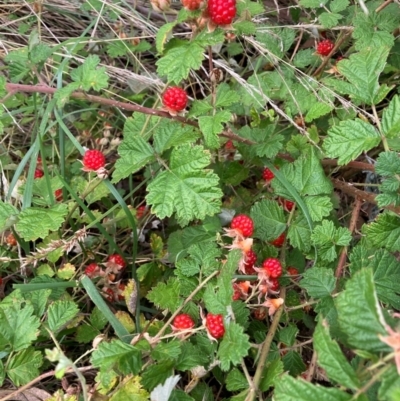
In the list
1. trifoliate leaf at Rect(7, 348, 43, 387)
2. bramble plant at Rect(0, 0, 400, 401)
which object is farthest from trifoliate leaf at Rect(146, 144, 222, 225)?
trifoliate leaf at Rect(7, 348, 43, 387)

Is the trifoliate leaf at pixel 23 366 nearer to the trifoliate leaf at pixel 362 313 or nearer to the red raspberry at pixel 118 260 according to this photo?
the red raspberry at pixel 118 260

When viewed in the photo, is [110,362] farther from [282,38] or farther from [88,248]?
[282,38]

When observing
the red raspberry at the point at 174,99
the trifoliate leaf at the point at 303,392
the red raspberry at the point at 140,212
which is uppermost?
the red raspberry at the point at 174,99

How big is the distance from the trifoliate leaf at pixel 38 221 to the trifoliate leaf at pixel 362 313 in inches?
34.0

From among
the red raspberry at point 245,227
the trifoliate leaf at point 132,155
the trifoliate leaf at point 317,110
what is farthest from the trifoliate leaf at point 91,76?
the trifoliate leaf at point 317,110

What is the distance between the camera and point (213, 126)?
140cm

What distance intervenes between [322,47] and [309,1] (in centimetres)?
16

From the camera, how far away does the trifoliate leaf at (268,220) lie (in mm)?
1522

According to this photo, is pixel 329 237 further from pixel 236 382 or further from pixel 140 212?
pixel 140 212

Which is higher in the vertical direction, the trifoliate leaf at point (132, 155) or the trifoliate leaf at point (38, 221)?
the trifoliate leaf at point (132, 155)

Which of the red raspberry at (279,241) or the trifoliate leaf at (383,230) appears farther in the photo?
the red raspberry at (279,241)

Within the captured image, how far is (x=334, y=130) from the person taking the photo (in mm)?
1379

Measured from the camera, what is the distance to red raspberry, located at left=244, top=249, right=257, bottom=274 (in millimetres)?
1407

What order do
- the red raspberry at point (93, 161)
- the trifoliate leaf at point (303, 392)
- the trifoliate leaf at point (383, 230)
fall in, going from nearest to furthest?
the trifoliate leaf at point (303, 392) < the trifoliate leaf at point (383, 230) < the red raspberry at point (93, 161)
